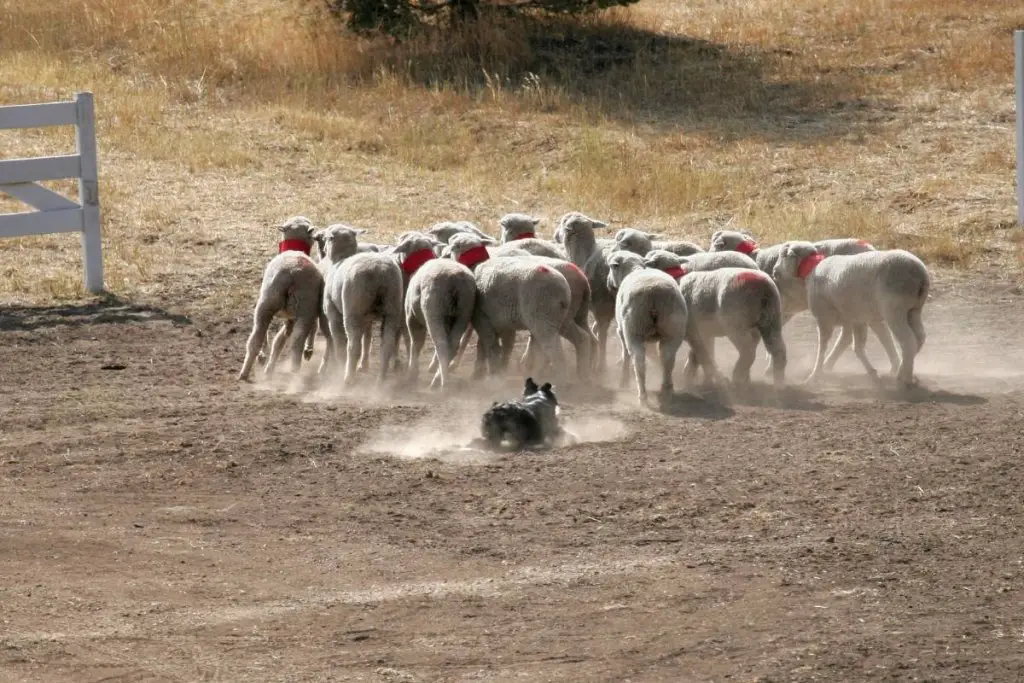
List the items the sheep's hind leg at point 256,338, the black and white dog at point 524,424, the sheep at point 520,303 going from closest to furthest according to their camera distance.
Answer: the black and white dog at point 524,424 → the sheep at point 520,303 → the sheep's hind leg at point 256,338

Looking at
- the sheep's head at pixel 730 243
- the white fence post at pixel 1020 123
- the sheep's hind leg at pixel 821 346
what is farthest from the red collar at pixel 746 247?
the white fence post at pixel 1020 123

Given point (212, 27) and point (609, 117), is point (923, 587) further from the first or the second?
point (212, 27)

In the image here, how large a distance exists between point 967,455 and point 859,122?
40.3 ft

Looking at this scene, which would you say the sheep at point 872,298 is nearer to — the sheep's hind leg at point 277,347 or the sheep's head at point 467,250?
the sheep's head at point 467,250

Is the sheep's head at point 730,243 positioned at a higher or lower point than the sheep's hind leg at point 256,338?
higher

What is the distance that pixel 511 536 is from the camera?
7.65m

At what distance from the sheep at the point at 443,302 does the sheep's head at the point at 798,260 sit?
7.22 feet

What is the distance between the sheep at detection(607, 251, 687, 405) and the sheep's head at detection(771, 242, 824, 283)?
4.16 feet

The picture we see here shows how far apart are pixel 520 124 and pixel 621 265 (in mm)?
9672

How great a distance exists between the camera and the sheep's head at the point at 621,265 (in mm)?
11094

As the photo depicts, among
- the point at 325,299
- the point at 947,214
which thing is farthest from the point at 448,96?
the point at 325,299

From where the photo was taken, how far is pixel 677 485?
8273 mm

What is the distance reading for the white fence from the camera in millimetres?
14469

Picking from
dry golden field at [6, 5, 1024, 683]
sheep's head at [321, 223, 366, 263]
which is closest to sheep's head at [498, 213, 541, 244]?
dry golden field at [6, 5, 1024, 683]
